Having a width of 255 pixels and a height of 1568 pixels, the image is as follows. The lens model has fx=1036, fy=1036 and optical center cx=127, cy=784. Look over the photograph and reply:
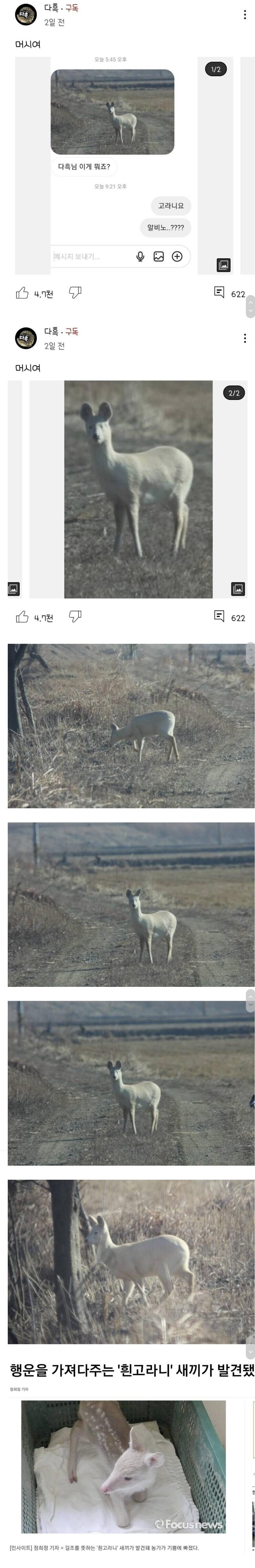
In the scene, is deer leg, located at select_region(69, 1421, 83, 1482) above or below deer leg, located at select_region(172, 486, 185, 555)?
below

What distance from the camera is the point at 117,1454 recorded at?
10.5 ft

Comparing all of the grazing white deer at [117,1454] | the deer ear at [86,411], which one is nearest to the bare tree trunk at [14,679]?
the deer ear at [86,411]

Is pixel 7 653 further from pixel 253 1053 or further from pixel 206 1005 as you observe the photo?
pixel 253 1053

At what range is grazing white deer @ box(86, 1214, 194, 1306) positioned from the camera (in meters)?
3.06

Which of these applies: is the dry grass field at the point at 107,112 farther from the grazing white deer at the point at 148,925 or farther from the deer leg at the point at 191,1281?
the deer leg at the point at 191,1281

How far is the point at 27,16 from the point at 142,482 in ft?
4.60

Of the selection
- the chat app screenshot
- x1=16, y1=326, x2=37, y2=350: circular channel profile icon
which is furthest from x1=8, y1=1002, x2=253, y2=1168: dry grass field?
x1=16, y1=326, x2=37, y2=350: circular channel profile icon

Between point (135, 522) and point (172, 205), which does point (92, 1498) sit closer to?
point (135, 522)

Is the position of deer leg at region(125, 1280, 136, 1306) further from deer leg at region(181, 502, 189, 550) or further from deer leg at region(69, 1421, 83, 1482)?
deer leg at region(181, 502, 189, 550)

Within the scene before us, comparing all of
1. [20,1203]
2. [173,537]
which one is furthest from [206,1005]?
[173,537]

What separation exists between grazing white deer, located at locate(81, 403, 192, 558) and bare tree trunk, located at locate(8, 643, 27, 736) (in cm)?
41

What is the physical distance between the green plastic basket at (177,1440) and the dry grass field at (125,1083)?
786 mm

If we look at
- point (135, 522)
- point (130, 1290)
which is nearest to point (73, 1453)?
point (130, 1290)

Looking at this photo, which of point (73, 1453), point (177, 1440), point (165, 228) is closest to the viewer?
point (165, 228)
